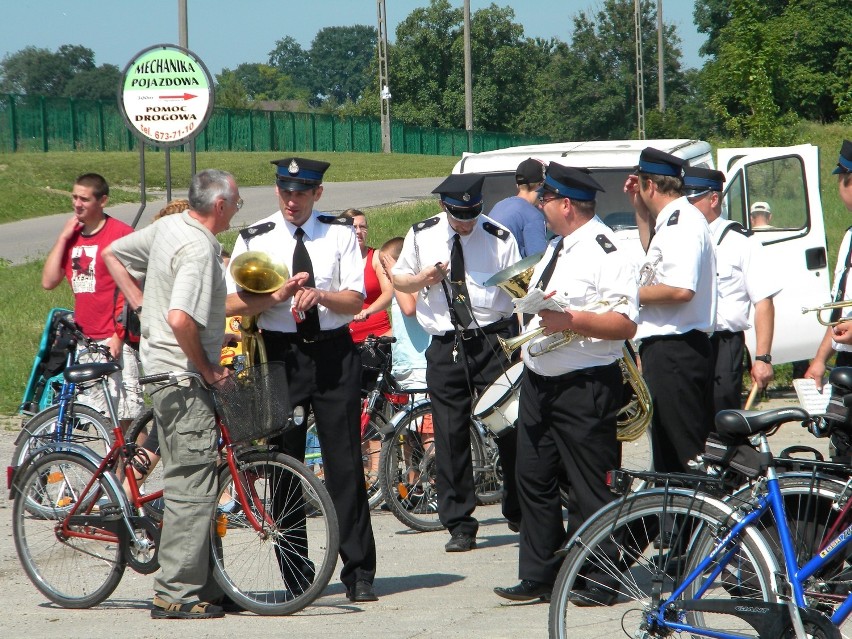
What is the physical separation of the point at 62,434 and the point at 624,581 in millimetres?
4284

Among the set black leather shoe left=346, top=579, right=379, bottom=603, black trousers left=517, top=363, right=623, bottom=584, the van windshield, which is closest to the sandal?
black leather shoe left=346, top=579, right=379, bottom=603

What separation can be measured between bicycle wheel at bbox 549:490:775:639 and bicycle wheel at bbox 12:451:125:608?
2.55 meters

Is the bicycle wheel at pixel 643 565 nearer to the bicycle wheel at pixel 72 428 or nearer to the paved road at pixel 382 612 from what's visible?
the paved road at pixel 382 612

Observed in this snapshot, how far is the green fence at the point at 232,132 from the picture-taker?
42344mm

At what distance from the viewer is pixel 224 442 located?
18.6ft

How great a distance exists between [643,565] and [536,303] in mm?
1301

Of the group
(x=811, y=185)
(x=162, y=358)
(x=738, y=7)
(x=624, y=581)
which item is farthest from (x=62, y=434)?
(x=738, y=7)

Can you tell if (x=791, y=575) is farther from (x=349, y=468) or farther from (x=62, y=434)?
(x=62, y=434)

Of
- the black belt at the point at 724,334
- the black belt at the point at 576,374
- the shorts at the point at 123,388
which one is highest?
the black belt at the point at 724,334

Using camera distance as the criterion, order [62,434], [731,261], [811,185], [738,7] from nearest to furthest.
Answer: [731,261]
[62,434]
[811,185]
[738,7]

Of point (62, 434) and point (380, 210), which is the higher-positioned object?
point (380, 210)

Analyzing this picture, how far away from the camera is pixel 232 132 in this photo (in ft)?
179

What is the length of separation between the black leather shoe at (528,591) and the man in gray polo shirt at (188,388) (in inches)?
55.8

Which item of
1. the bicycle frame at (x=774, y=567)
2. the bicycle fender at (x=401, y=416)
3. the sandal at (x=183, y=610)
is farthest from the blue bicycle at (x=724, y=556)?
the bicycle fender at (x=401, y=416)
